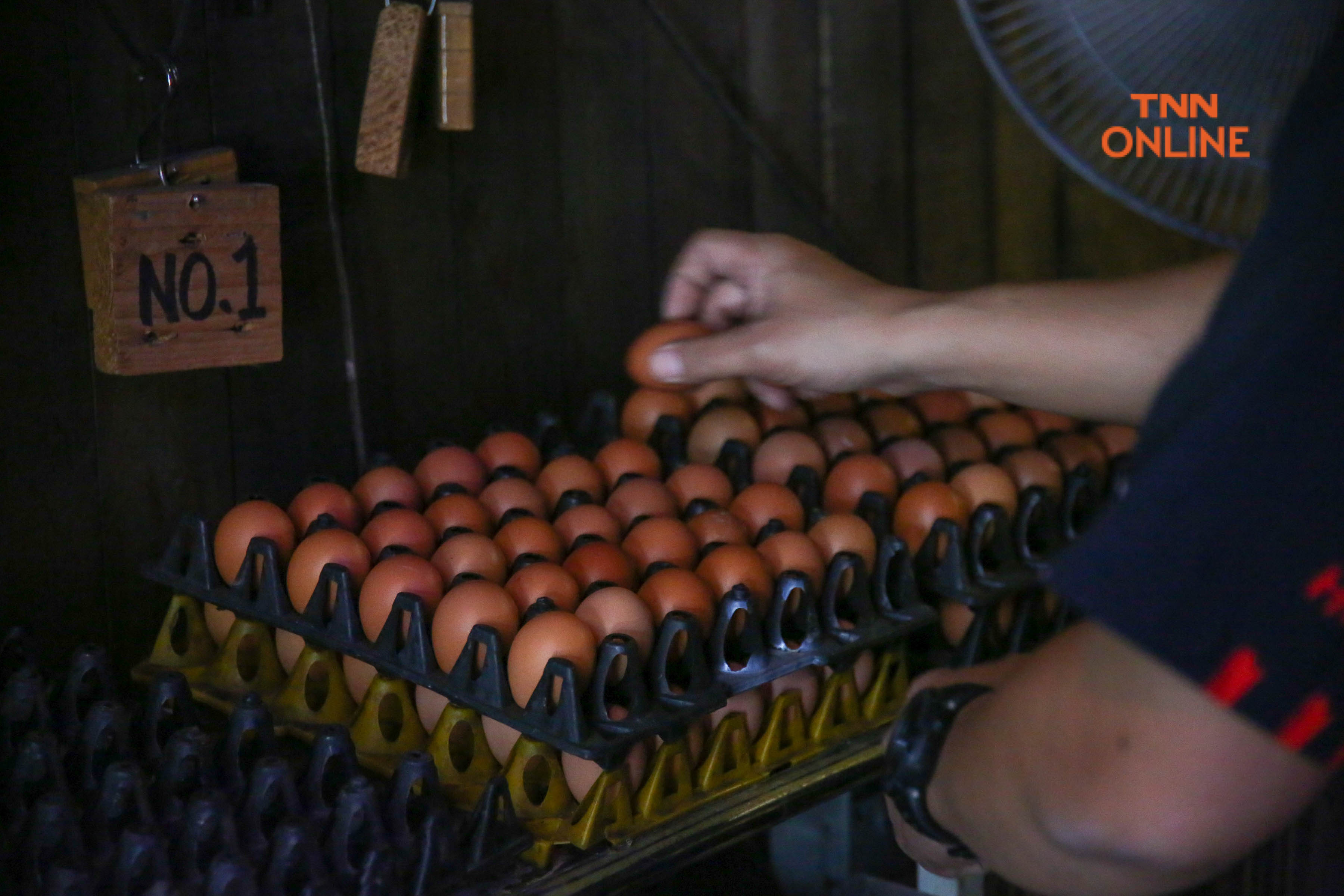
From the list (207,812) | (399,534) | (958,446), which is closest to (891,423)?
(958,446)

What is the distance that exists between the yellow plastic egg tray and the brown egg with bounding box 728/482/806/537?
165 millimetres

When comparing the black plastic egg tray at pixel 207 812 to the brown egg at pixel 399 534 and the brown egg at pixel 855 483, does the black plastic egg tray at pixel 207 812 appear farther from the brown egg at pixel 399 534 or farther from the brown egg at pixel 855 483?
the brown egg at pixel 855 483

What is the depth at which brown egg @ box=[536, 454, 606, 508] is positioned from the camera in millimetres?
1427

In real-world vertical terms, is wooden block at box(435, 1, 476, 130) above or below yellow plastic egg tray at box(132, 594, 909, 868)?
above

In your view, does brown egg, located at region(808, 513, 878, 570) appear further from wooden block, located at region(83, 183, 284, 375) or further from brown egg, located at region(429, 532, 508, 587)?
wooden block, located at region(83, 183, 284, 375)

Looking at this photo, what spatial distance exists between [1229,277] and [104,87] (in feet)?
3.68

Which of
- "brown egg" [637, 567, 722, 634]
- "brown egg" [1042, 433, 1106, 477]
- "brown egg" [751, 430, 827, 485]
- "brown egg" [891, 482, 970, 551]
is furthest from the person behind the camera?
"brown egg" [1042, 433, 1106, 477]

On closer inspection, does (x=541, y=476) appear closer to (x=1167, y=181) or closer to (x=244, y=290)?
(x=244, y=290)

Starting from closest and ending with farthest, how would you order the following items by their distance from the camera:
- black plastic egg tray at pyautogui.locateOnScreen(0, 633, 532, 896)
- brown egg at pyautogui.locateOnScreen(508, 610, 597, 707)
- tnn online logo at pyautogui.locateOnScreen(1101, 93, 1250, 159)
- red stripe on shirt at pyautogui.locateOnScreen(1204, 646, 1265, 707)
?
red stripe on shirt at pyautogui.locateOnScreen(1204, 646, 1265, 707), black plastic egg tray at pyautogui.locateOnScreen(0, 633, 532, 896), brown egg at pyautogui.locateOnScreen(508, 610, 597, 707), tnn online logo at pyautogui.locateOnScreen(1101, 93, 1250, 159)

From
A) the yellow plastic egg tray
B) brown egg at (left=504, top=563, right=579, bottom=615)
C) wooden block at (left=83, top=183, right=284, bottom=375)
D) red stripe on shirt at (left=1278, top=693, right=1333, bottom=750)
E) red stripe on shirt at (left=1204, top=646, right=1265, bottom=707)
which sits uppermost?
wooden block at (left=83, top=183, right=284, bottom=375)

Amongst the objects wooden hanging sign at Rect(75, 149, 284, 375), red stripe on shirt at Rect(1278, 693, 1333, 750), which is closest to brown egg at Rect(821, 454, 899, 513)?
wooden hanging sign at Rect(75, 149, 284, 375)

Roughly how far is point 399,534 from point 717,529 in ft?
0.99

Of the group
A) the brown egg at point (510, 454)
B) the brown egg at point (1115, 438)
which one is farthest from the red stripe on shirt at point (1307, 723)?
the brown egg at point (1115, 438)

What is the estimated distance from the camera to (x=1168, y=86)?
1270mm
